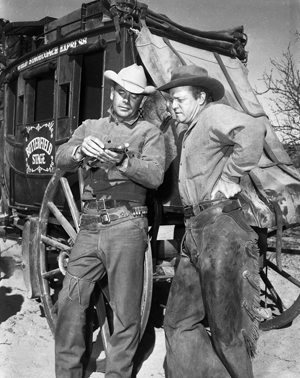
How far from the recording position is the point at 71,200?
4.04m

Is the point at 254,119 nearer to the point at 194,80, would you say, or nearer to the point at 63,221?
the point at 194,80

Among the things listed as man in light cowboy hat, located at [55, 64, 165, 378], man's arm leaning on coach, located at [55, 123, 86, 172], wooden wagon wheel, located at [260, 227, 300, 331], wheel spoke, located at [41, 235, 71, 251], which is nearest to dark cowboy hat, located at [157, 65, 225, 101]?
man in light cowboy hat, located at [55, 64, 165, 378]

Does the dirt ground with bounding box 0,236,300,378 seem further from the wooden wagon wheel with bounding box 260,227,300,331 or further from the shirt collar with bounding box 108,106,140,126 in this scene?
the shirt collar with bounding box 108,106,140,126

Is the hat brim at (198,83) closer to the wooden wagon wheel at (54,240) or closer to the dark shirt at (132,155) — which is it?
the dark shirt at (132,155)

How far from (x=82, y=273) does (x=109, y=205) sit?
0.49 meters

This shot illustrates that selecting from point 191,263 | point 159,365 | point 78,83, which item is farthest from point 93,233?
point 78,83

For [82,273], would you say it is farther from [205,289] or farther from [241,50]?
[241,50]

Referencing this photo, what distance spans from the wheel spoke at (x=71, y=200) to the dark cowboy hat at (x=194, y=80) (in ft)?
4.94

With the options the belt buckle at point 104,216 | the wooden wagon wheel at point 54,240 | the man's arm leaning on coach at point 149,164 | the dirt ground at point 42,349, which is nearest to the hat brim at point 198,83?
the man's arm leaning on coach at point 149,164

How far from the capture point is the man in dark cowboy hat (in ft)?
8.75

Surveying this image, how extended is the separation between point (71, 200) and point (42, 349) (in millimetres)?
1324

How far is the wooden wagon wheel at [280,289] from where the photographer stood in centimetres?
374

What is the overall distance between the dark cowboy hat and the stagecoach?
0.71 metres

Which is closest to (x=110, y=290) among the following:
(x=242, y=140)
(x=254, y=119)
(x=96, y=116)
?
(x=242, y=140)
